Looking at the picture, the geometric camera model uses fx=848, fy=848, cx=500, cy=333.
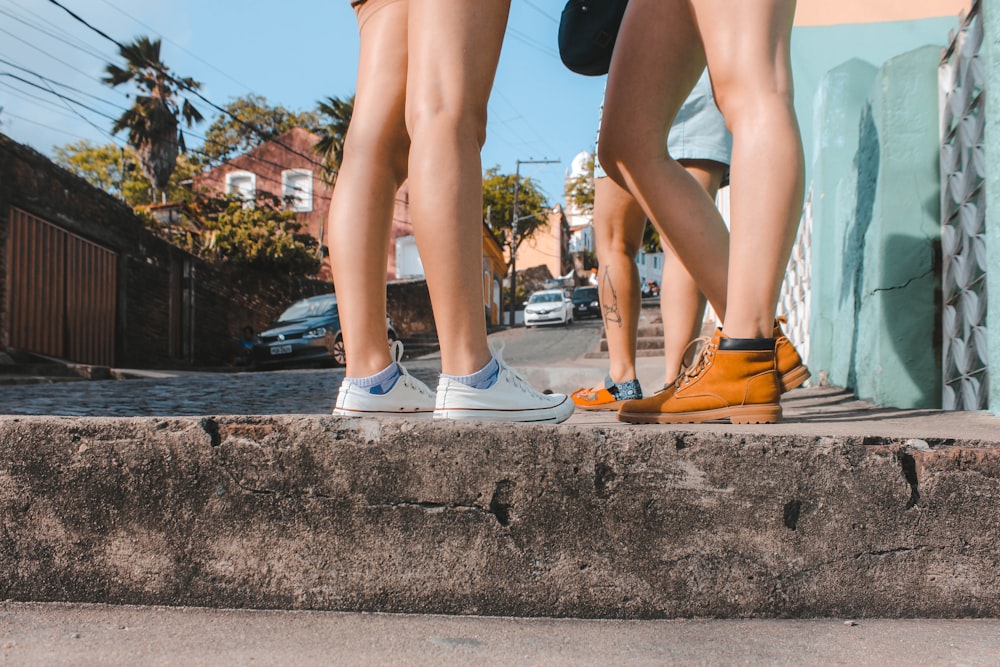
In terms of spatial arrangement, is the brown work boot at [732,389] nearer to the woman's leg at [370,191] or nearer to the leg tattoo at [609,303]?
the woman's leg at [370,191]

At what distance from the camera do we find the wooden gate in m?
10.7

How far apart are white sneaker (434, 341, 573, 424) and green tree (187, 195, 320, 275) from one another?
18.4 meters

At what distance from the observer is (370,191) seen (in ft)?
5.93

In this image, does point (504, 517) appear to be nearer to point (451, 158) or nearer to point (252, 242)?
point (451, 158)

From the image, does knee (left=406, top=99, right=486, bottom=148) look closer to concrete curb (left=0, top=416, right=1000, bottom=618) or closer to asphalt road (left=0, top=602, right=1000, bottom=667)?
concrete curb (left=0, top=416, right=1000, bottom=618)

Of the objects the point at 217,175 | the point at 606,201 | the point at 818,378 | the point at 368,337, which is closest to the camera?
the point at 368,337

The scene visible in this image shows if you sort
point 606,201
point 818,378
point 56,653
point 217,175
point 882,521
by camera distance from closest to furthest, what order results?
point 56,653, point 882,521, point 606,201, point 818,378, point 217,175

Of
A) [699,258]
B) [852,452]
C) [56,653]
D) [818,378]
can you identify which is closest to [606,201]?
[699,258]

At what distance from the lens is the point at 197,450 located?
1271 mm

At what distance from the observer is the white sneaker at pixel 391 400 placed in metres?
1.75

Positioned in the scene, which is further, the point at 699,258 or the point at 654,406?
the point at 699,258

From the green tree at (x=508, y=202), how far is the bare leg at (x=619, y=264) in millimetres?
42592

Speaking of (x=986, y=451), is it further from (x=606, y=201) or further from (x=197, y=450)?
(x=606, y=201)

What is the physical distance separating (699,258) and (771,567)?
983 mm
